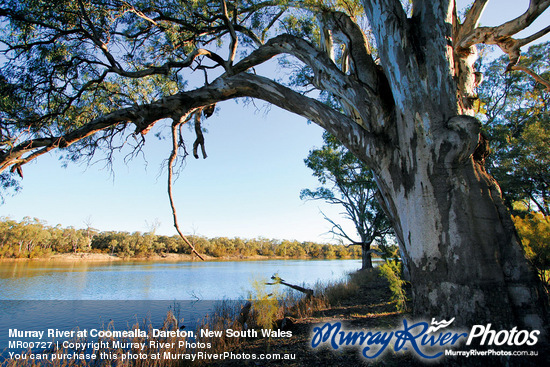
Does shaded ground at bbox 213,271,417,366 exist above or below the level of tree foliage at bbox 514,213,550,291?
below

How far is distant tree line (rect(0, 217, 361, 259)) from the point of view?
111ft

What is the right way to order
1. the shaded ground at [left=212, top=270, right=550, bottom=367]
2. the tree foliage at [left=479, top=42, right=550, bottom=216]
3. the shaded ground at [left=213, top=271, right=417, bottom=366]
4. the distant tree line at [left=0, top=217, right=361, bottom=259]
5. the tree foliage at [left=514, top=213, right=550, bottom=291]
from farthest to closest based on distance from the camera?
the distant tree line at [left=0, top=217, right=361, bottom=259]
the tree foliage at [left=479, top=42, right=550, bottom=216]
the tree foliage at [left=514, top=213, right=550, bottom=291]
the shaded ground at [left=213, top=271, right=417, bottom=366]
the shaded ground at [left=212, top=270, right=550, bottom=367]

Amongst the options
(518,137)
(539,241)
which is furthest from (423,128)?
(518,137)

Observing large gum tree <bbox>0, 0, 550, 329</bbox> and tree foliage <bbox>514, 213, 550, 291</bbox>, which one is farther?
tree foliage <bbox>514, 213, 550, 291</bbox>

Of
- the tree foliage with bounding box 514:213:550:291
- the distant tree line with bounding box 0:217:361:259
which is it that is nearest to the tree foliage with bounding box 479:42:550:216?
the tree foliage with bounding box 514:213:550:291

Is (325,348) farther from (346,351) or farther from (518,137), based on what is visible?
(518,137)

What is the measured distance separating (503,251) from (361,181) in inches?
477

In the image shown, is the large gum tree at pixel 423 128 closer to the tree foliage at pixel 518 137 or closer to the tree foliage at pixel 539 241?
the tree foliage at pixel 539 241

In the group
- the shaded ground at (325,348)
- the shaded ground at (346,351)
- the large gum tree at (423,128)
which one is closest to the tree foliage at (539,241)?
the shaded ground at (325,348)

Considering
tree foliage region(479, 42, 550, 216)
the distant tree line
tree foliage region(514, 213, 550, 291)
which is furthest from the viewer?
the distant tree line

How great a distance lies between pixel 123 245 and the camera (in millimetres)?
43625

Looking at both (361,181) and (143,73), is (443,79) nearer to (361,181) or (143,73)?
(143,73)

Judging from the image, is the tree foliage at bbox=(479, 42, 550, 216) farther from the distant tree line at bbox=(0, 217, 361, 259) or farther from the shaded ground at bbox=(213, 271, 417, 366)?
the distant tree line at bbox=(0, 217, 361, 259)

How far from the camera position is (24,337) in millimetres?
5324
